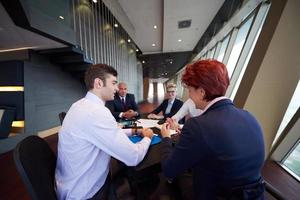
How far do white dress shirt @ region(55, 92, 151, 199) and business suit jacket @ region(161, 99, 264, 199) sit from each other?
0.39 metres

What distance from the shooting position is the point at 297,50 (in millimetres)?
2176

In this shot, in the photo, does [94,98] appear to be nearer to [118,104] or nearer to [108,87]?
[108,87]

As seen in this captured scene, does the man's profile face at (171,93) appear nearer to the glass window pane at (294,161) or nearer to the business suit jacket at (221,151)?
the business suit jacket at (221,151)

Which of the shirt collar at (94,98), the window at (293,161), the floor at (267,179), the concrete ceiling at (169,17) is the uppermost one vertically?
the concrete ceiling at (169,17)

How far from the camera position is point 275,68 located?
2.32 metres

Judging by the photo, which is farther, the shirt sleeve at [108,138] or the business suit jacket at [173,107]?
the business suit jacket at [173,107]

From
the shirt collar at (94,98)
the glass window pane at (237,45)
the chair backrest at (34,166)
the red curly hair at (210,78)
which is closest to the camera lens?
the chair backrest at (34,166)

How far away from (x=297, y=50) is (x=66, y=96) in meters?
5.66

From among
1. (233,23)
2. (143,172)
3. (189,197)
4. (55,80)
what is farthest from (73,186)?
(233,23)

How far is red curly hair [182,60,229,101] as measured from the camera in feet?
3.11

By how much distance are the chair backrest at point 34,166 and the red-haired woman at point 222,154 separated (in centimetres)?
65

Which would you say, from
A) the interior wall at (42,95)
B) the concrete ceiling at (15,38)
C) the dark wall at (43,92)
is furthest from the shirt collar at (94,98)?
→ the dark wall at (43,92)

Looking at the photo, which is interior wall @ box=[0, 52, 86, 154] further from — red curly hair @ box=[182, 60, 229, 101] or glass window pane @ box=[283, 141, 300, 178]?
glass window pane @ box=[283, 141, 300, 178]

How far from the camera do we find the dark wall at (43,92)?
12.4ft
